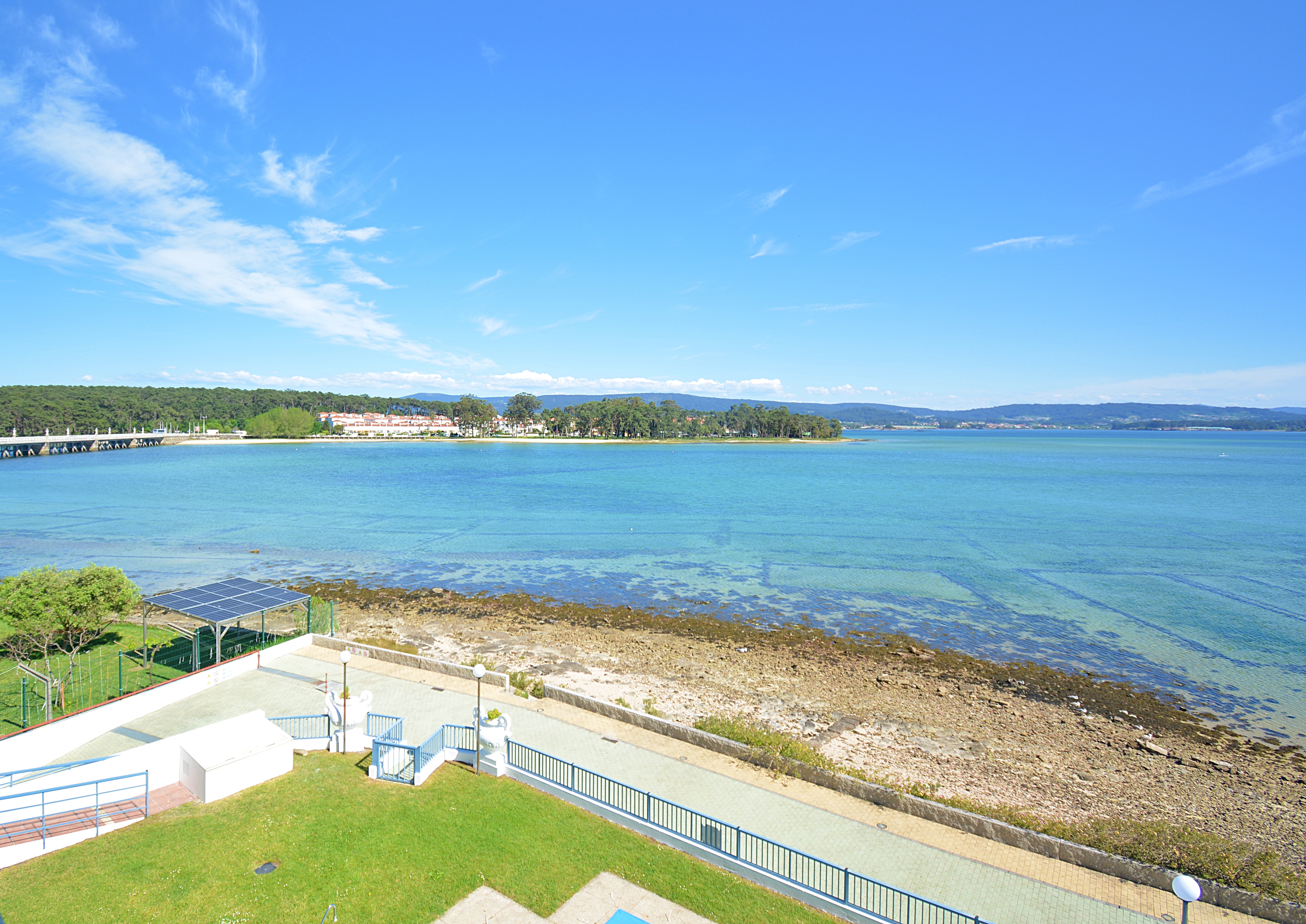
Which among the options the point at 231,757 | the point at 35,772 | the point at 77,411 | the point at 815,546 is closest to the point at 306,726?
the point at 231,757

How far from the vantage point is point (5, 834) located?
35.8 feet

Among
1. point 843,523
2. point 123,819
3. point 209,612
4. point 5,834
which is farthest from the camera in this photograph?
point 843,523

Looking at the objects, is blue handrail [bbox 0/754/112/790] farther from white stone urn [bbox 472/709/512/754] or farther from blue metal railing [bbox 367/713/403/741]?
white stone urn [bbox 472/709/512/754]

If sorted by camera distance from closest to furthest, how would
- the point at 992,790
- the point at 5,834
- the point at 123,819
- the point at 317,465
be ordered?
the point at 5,834 → the point at 123,819 → the point at 992,790 → the point at 317,465

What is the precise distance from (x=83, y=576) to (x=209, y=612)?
14.7 ft

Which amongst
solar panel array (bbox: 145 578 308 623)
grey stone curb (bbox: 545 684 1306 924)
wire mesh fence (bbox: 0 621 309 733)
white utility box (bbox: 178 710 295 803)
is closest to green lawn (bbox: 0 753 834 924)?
white utility box (bbox: 178 710 295 803)

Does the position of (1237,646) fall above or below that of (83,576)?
below

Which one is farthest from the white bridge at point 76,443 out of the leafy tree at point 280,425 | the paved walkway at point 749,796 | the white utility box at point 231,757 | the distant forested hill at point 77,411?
the white utility box at point 231,757

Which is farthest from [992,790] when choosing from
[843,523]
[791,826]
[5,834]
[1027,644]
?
[843,523]

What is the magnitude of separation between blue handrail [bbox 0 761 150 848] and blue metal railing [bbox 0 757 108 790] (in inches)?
13.7

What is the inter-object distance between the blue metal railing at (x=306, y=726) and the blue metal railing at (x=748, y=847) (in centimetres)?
494

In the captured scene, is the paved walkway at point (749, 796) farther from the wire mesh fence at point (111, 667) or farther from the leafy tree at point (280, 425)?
the leafy tree at point (280, 425)

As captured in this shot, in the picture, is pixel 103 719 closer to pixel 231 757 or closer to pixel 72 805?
pixel 72 805

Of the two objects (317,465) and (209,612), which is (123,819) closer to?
(209,612)
